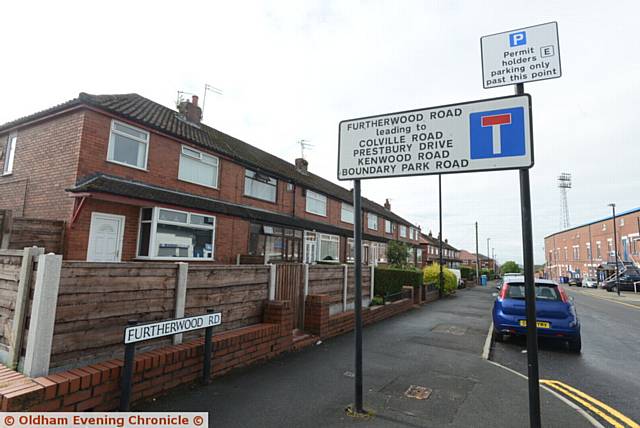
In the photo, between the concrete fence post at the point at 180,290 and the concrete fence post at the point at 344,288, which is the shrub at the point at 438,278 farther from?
the concrete fence post at the point at 180,290

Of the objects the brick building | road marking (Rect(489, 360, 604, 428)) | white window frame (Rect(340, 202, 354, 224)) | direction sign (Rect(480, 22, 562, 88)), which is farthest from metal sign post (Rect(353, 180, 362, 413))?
the brick building

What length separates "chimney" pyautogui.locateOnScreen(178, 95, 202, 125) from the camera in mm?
15102

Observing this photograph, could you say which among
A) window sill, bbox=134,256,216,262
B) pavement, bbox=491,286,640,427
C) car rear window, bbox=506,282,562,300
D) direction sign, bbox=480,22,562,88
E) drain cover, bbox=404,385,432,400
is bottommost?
pavement, bbox=491,286,640,427

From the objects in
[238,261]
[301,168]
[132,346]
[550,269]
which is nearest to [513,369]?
[132,346]

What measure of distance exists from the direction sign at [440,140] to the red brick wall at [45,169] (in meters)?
8.88

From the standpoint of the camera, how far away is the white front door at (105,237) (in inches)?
367

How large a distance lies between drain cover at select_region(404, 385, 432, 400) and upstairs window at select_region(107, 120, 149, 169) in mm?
10266

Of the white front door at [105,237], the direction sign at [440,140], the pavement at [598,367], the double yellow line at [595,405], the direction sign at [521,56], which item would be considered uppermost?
the direction sign at [521,56]

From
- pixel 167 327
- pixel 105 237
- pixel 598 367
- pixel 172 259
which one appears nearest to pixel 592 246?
pixel 598 367

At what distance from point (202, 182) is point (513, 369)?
11.6 m

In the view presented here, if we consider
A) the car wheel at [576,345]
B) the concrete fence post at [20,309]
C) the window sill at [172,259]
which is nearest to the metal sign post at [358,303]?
the concrete fence post at [20,309]

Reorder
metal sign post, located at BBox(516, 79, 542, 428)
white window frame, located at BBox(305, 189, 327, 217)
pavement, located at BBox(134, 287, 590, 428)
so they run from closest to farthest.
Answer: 1. metal sign post, located at BBox(516, 79, 542, 428)
2. pavement, located at BBox(134, 287, 590, 428)
3. white window frame, located at BBox(305, 189, 327, 217)

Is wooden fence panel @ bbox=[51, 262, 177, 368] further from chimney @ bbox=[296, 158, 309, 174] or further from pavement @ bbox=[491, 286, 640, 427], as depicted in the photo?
chimney @ bbox=[296, 158, 309, 174]

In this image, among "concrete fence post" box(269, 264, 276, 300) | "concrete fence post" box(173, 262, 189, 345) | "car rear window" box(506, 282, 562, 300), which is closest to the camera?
"concrete fence post" box(173, 262, 189, 345)
